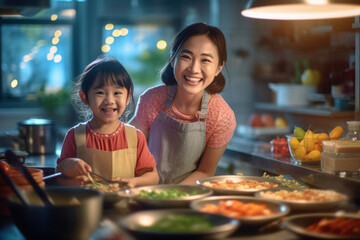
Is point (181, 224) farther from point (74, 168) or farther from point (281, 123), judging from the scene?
point (281, 123)

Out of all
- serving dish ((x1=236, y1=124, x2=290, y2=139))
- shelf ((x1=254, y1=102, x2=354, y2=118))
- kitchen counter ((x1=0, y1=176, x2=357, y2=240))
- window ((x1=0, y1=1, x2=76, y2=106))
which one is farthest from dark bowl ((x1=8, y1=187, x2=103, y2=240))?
window ((x1=0, y1=1, x2=76, y2=106))

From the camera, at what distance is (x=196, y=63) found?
231 cm

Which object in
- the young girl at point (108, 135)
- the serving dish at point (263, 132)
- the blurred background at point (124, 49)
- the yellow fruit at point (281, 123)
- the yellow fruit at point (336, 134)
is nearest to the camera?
the young girl at point (108, 135)

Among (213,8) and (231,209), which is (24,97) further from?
(231,209)

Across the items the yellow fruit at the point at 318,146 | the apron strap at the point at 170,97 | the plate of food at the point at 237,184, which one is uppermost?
the apron strap at the point at 170,97

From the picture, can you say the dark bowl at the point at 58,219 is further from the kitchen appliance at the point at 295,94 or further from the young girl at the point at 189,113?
the kitchen appliance at the point at 295,94

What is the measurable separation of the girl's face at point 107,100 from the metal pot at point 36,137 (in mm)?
1641

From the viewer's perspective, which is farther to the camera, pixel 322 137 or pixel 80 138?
pixel 322 137

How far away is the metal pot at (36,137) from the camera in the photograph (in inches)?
140

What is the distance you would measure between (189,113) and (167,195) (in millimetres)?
913

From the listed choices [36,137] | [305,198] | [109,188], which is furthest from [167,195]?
[36,137]

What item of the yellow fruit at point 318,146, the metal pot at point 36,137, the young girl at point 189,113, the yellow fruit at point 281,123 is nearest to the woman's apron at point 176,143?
the young girl at point 189,113

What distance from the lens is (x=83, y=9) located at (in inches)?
248

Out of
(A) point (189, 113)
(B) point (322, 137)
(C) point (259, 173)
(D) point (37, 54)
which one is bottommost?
(C) point (259, 173)
